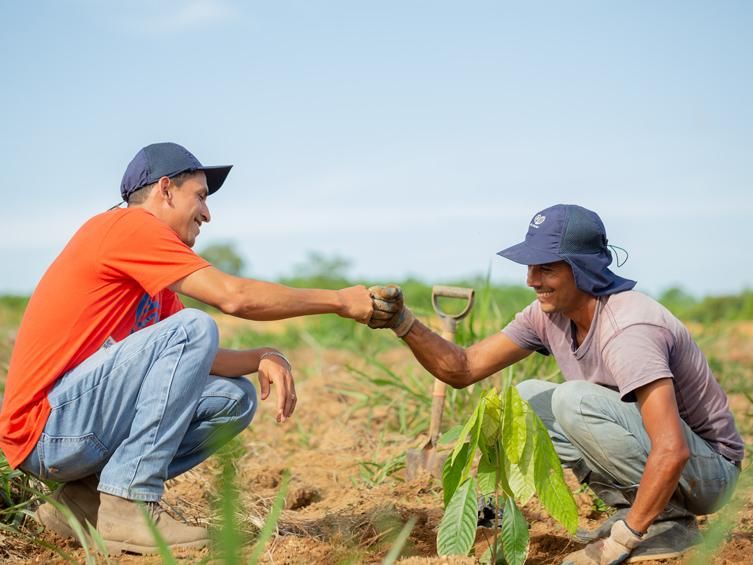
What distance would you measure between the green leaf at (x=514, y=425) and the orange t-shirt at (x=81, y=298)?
954 millimetres

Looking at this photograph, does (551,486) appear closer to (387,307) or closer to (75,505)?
(387,307)

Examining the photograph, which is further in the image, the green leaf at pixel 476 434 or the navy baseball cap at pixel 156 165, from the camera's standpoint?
the navy baseball cap at pixel 156 165

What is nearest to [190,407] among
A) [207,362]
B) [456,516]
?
[207,362]

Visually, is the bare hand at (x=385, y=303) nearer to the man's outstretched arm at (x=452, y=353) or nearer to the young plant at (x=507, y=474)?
the man's outstretched arm at (x=452, y=353)

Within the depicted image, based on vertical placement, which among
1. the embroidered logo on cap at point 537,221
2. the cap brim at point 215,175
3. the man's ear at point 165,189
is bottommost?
the embroidered logo on cap at point 537,221

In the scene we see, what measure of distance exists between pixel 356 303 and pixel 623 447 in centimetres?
93

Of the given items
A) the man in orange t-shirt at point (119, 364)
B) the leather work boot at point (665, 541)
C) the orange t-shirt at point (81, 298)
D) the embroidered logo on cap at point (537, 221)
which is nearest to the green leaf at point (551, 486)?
the leather work boot at point (665, 541)

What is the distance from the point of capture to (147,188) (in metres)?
2.68

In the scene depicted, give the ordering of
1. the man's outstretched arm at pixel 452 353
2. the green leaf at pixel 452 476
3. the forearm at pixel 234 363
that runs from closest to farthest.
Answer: the green leaf at pixel 452 476 < the forearm at pixel 234 363 < the man's outstretched arm at pixel 452 353

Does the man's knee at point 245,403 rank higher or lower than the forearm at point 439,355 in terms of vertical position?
lower

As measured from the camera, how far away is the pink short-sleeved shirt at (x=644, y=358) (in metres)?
2.38

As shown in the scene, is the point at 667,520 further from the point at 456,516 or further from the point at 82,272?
the point at 82,272

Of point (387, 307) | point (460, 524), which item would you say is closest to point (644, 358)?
point (460, 524)

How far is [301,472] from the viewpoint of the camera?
155 inches
